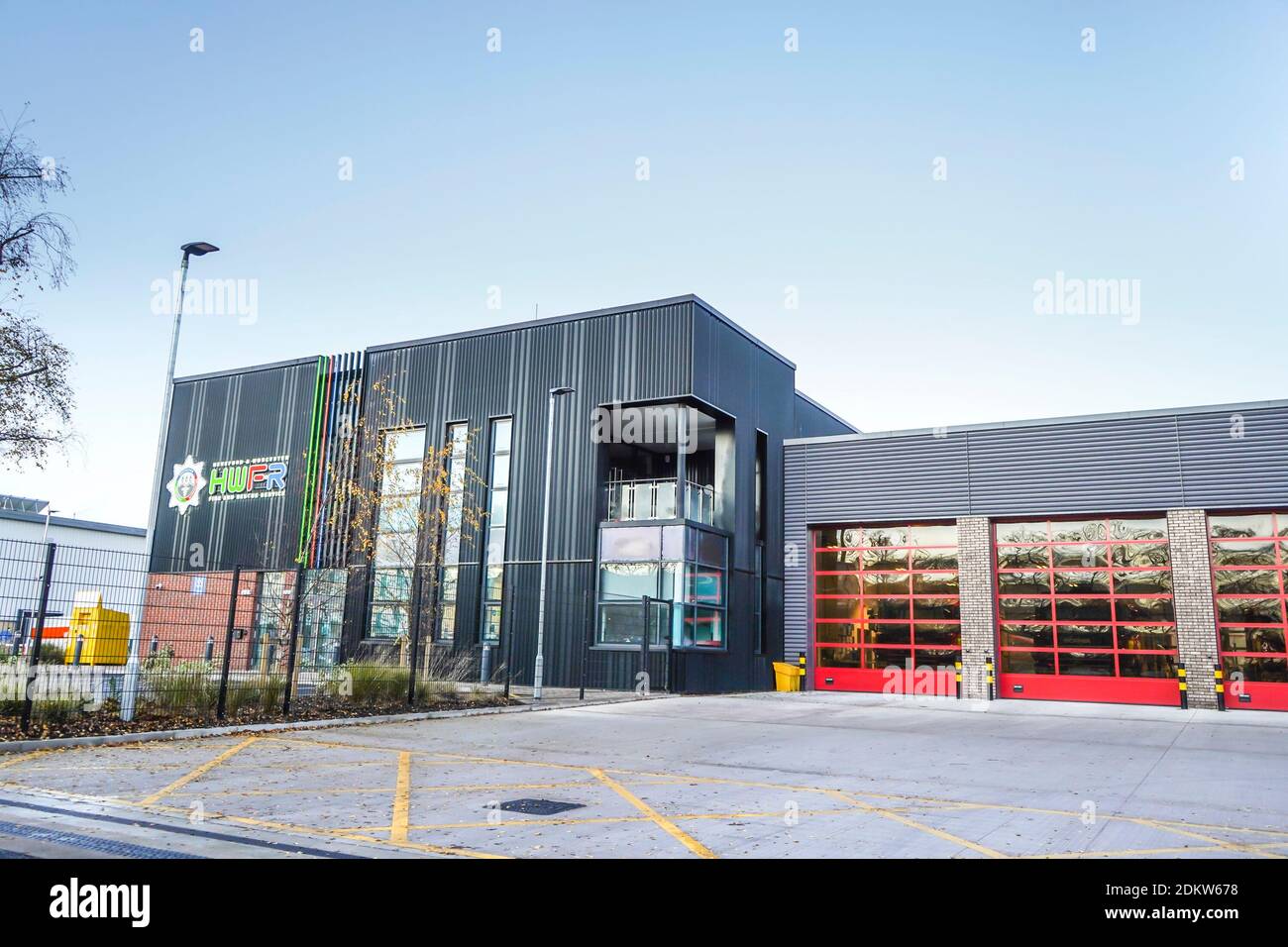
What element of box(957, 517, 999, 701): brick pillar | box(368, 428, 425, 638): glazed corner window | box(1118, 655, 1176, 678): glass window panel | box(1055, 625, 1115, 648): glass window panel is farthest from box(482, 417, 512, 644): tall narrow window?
box(1118, 655, 1176, 678): glass window panel

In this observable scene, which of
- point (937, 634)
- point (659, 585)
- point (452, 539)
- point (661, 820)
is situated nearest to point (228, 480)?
point (452, 539)

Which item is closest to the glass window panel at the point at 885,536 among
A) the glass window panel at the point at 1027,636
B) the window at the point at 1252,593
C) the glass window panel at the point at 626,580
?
the glass window panel at the point at 1027,636

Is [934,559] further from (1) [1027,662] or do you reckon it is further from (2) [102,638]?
(2) [102,638]

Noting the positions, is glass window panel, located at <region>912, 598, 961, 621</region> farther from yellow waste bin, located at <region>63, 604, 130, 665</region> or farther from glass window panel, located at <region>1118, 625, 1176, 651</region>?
yellow waste bin, located at <region>63, 604, 130, 665</region>

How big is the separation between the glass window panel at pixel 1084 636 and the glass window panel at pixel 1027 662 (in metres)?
0.48

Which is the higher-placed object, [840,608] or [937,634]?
[840,608]

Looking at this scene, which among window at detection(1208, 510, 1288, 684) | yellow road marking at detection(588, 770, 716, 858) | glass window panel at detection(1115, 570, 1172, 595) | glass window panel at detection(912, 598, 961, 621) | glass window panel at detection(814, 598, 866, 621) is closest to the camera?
yellow road marking at detection(588, 770, 716, 858)

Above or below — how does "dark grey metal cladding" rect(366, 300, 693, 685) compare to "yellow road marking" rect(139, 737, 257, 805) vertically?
above

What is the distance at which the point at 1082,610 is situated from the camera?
81.1ft

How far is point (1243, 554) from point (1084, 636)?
4.30 metres

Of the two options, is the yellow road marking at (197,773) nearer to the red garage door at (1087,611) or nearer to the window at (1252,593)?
the red garage door at (1087,611)

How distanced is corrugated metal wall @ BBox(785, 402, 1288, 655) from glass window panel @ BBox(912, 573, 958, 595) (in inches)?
68.2

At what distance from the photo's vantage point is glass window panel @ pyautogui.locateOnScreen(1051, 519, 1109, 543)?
24922 millimetres
